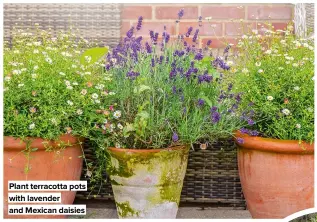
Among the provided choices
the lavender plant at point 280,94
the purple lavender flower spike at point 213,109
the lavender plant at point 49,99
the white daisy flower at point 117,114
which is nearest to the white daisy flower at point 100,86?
the lavender plant at point 49,99

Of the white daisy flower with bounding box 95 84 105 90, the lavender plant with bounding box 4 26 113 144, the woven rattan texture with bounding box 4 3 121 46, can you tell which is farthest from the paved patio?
the woven rattan texture with bounding box 4 3 121 46

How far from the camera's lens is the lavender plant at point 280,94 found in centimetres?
277

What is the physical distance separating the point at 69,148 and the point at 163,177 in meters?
0.47

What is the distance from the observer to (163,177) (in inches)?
108

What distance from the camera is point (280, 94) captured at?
2.84 m

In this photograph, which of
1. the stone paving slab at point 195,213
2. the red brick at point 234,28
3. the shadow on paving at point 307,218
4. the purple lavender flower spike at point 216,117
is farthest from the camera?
the red brick at point 234,28

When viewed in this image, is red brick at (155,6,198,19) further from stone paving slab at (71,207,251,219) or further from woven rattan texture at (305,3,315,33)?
stone paving slab at (71,207,251,219)

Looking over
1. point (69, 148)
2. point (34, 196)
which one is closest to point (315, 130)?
point (69, 148)

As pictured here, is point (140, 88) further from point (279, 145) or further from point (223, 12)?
point (223, 12)

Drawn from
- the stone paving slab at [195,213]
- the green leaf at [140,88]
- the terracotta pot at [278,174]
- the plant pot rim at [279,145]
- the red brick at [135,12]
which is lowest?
the stone paving slab at [195,213]

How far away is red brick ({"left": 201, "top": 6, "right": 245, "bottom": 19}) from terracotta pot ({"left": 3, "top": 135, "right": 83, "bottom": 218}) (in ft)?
4.73

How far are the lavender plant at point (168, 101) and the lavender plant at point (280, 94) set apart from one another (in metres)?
0.09

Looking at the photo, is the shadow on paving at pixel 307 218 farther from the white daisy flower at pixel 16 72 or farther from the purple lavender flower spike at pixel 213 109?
the white daisy flower at pixel 16 72

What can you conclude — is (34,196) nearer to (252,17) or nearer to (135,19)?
(135,19)
